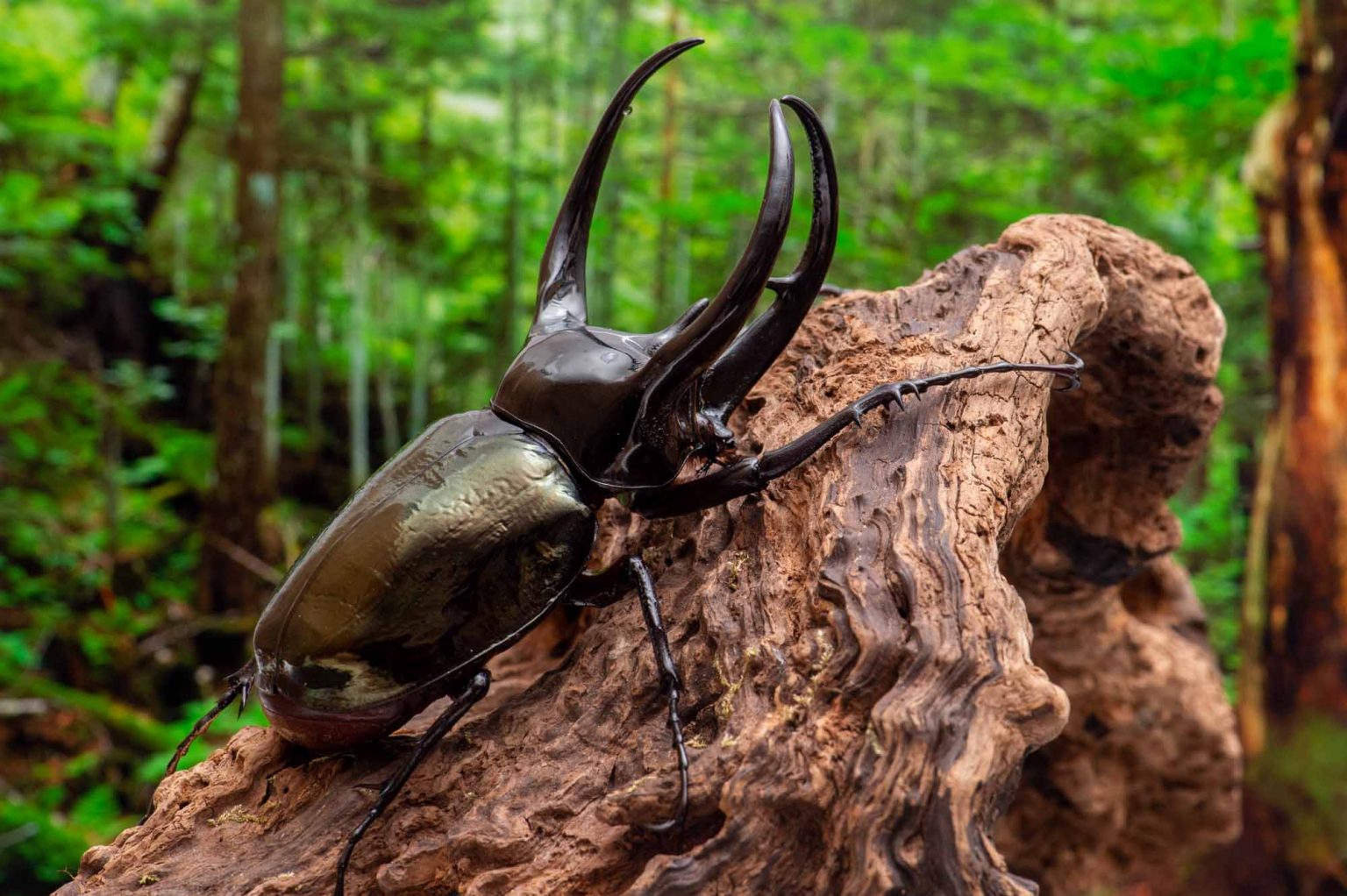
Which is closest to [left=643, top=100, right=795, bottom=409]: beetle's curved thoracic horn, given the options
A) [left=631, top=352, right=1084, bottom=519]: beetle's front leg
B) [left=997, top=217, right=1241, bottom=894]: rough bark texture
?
[left=631, top=352, right=1084, bottom=519]: beetle's front leg

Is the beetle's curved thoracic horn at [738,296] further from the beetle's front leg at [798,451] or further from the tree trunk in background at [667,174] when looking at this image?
the tree trunk in background at [667,174]

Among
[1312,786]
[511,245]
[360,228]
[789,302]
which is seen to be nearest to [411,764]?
[789,302]

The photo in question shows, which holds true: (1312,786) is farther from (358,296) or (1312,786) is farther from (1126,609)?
(358,296)

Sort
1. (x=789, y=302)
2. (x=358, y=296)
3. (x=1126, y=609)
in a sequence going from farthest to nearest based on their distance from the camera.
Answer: (x=358, y=296)
(x=1126, y=609)
(x=789, y=302)

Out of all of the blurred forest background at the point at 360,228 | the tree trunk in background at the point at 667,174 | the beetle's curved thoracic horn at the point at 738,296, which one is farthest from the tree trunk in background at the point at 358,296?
the beetle's curved thoracic horn at the point at 738,296

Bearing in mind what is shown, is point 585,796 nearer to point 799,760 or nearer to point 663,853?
point 663,853

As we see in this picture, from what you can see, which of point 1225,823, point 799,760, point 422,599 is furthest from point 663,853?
point 1225,823
